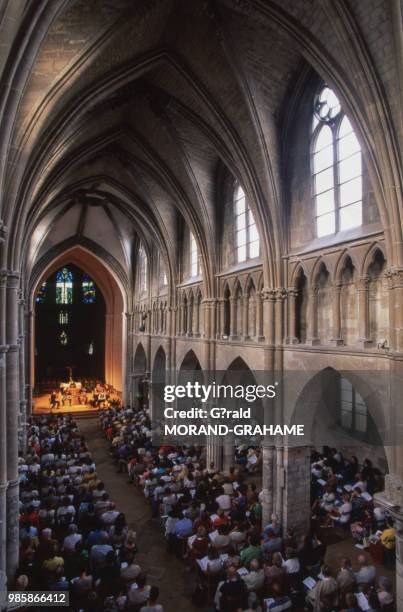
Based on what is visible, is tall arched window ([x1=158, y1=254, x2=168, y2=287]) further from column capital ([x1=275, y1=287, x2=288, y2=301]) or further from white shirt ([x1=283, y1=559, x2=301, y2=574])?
white shirt ([x1=283, y1=559, x2=301, y2=574])

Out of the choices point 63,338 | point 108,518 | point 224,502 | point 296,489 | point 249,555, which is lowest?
point 224,502

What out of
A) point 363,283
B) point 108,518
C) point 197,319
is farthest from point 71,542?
point 197,319

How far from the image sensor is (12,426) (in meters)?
8.89

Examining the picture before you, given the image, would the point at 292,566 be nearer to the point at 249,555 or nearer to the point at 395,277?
the point at 249,555

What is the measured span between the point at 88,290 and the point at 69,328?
4.65 metres

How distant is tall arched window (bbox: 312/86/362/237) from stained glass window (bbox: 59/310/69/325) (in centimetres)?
3931

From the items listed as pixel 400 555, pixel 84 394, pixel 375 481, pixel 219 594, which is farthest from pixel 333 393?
pixel 84 394

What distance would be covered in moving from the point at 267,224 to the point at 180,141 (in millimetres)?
5503

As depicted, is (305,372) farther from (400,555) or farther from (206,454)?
(206,454)

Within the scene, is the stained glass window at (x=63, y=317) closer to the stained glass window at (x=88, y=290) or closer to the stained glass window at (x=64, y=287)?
the stained glass window at (x=64, y=287)

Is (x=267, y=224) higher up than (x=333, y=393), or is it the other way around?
(x=267, y=224)

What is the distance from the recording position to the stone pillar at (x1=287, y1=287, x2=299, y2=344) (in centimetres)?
1265

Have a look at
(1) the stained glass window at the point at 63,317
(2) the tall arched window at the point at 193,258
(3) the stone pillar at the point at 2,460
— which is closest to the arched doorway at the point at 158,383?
(2) the tall arched window at the point at 193,258

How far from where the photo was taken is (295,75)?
476 inches
